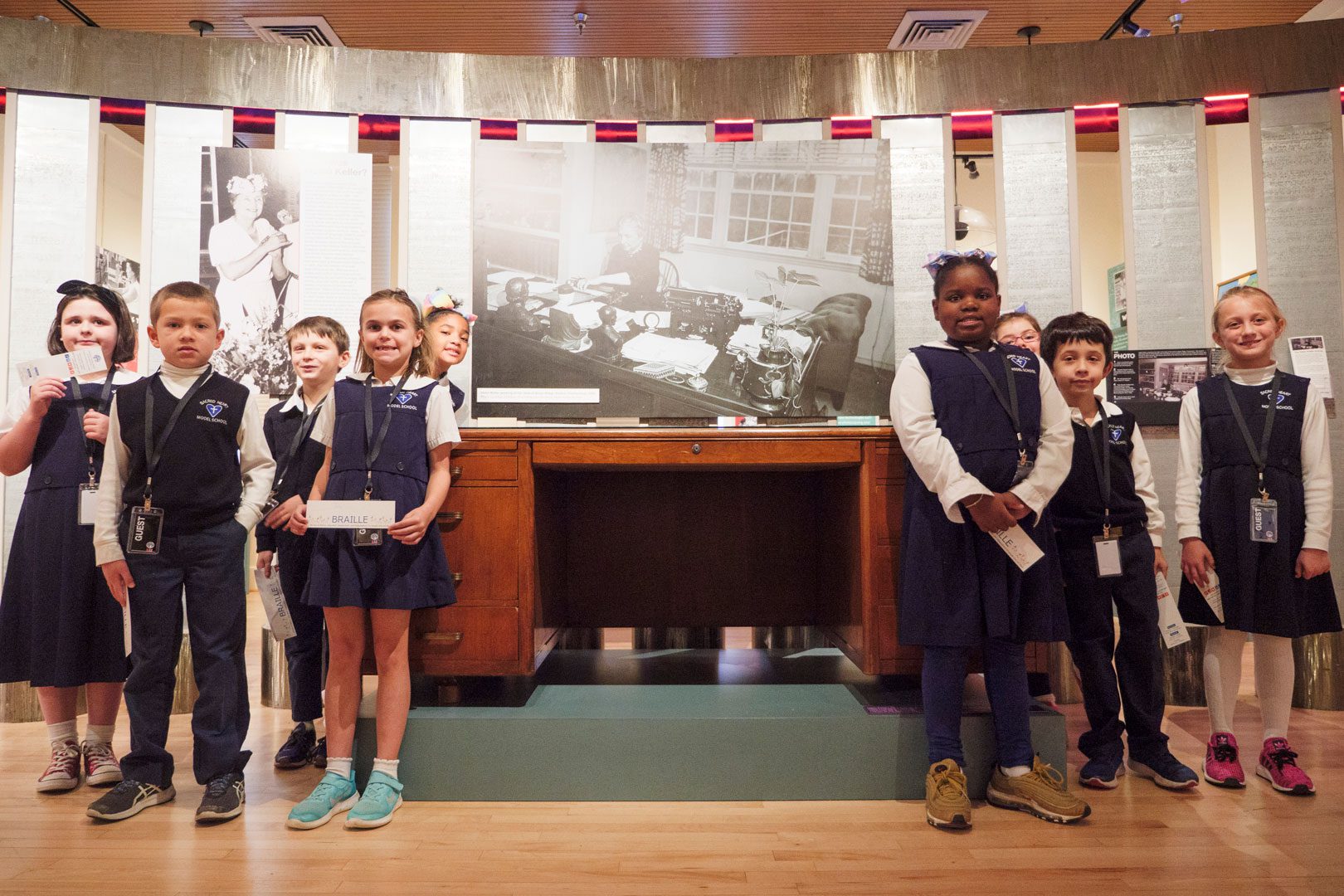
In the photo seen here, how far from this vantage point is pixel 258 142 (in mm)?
3850

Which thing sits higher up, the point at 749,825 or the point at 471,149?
the point at 471,149

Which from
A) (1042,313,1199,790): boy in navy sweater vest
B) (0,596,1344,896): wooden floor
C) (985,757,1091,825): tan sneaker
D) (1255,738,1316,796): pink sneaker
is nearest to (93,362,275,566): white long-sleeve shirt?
(0,596,1344,896): wooden floor

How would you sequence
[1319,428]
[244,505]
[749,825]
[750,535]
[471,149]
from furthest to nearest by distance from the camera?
[471,149], [750,535], [1319,428], [244,505], [749,825]

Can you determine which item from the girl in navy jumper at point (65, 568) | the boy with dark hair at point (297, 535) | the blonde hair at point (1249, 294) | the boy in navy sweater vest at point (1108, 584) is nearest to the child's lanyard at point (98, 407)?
the girl in navy jumper at point (65, 568)

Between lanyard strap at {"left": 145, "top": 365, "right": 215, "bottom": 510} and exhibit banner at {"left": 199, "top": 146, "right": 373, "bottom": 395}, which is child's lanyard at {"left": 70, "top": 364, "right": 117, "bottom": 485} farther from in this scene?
exhibit banner at {"left": 199, "top": 146, "right": 373, "bottom": 395}

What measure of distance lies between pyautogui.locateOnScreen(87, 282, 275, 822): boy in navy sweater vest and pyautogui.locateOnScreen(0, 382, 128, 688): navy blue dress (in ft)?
0.59

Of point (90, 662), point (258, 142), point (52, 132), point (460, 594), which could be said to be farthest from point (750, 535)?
point (52, 132)

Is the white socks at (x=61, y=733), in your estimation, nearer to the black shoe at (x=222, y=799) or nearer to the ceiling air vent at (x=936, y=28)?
the black shoe at (x=222, y=799)

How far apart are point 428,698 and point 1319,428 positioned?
274 cm

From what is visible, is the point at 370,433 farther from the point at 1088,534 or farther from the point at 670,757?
the point at 1088,534

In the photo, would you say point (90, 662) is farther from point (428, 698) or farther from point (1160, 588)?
point (1160, 588)

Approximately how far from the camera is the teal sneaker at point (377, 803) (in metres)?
2.18

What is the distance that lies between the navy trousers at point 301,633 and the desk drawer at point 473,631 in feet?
1.54

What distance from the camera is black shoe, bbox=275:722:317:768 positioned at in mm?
2730
